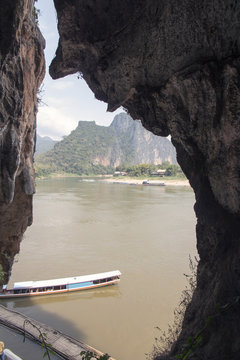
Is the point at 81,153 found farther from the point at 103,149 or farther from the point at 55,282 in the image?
the point at 55,282

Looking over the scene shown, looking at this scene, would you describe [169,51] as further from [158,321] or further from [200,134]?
[158,321]

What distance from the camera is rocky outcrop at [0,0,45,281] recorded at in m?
4.37

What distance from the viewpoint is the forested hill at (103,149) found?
11912 centimetres

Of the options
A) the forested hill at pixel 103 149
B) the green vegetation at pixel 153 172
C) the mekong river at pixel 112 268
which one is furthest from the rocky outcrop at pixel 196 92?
the forested hill at pixel 103 149

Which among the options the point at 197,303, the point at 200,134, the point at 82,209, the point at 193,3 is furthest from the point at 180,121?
the point at 82,209

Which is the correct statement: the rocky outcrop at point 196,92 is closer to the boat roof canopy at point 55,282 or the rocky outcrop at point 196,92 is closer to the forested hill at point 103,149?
the boat roof canopy at point 55,282

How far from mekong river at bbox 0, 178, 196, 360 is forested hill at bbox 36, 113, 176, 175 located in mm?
82267

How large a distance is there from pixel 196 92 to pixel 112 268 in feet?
40.0

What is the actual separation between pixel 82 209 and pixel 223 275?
27169 mm

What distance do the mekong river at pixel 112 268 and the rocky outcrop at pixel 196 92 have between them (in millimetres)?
5468

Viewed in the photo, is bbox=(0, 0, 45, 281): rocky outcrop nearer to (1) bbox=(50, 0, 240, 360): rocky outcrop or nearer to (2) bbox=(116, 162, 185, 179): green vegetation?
(1) bbox=(50, 0, 240, 360): rocky outcrop

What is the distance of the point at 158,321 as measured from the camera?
9.69 meters

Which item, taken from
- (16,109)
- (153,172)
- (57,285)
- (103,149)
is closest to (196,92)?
(16,109)

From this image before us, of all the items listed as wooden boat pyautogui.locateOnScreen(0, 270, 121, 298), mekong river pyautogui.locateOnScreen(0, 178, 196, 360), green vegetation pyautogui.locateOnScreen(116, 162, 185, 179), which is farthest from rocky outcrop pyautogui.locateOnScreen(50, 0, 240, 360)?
green vegetation pyautogui.locateOnScreen(116, 162, 185, 179)
